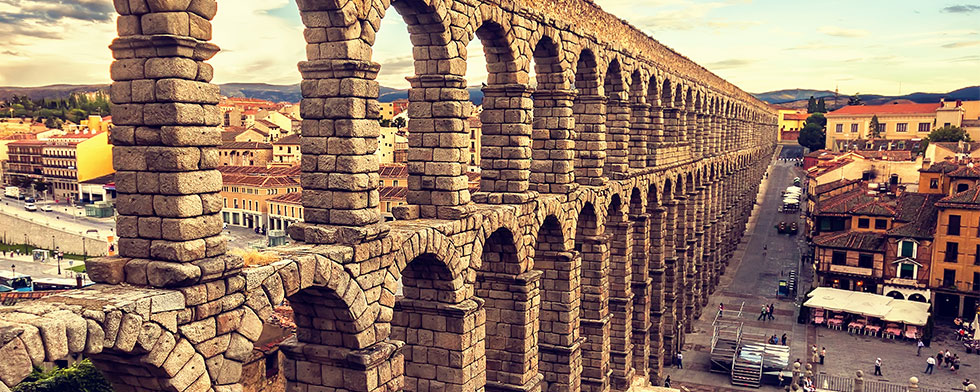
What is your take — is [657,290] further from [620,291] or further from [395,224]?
[395,224]

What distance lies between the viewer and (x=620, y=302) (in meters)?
32.4

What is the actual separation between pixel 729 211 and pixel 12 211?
74.3 m

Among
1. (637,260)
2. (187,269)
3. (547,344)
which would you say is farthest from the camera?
(637,260)

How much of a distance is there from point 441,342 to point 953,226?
4445 centimetres

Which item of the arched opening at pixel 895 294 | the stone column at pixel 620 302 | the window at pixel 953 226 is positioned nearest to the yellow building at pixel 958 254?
the window at pixel 953 226

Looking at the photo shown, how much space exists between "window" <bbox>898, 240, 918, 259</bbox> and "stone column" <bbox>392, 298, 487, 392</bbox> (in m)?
43.2

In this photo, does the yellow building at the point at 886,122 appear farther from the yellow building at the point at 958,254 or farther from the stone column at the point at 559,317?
the stone column at the point at 559,317

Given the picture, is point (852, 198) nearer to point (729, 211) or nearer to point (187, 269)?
point (729, 211)

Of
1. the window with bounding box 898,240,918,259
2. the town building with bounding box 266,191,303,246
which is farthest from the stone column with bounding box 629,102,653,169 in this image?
the town building with bounding box 266,191,303,246

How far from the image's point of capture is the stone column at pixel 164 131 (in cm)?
1034

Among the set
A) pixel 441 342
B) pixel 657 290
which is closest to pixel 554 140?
pixel 441 342

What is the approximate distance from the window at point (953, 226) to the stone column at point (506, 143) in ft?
132

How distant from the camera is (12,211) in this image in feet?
269

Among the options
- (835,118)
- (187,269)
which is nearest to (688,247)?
(187,269)
